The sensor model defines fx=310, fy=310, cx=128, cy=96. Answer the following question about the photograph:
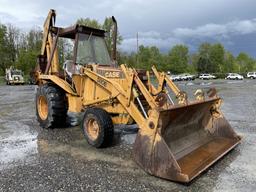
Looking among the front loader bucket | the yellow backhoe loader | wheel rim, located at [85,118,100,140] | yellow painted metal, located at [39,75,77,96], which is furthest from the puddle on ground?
the front loader bucket

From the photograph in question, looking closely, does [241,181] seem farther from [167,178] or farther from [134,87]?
[134,87]

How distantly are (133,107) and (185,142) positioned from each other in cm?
112

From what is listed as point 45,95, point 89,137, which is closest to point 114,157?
point 89,137

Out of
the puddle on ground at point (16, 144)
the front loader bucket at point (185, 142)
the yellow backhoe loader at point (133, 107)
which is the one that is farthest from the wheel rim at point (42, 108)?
the front loader bucket at point (185, 142)

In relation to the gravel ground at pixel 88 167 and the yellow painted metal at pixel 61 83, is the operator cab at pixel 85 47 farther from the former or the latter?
the gravel ground at pixel 88 167

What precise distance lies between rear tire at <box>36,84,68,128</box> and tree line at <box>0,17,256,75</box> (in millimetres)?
29617

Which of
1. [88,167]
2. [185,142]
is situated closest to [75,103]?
[88,167]

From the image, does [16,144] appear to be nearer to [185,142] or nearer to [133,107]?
[133,107]

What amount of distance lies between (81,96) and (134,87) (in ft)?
6.12

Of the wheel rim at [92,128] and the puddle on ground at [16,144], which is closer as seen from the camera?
the puddle on ground at [16,144]

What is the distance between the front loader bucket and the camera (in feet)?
14.8

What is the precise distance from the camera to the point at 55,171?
16.4 feet

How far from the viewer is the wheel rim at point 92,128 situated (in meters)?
6.30

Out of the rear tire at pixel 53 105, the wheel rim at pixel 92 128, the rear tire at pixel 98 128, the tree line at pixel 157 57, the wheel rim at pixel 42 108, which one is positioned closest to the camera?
the rear tire at pixel 98 128
